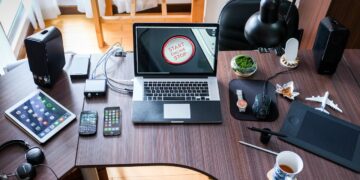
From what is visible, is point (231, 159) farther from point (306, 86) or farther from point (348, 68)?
point (348, 68)

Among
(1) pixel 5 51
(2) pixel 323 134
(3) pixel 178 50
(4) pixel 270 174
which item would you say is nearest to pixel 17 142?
(3) pixel 178 50

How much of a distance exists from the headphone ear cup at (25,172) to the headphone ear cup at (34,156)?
0.03m

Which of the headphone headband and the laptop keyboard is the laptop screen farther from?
the headphone headband

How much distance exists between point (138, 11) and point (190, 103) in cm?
189

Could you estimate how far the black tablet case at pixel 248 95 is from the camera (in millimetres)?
1333

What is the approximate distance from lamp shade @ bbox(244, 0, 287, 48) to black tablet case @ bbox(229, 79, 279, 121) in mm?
267

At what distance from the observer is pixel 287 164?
1.13 m

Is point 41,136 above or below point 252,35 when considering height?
below

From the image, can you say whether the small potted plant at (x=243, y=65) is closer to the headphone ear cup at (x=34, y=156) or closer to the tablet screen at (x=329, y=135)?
the tablet screen at (x=329, y=135)

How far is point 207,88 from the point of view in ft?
4.61

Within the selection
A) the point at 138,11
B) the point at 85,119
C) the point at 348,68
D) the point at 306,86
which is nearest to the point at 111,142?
the point at 85,119

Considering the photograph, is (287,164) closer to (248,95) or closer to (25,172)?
(248,95)

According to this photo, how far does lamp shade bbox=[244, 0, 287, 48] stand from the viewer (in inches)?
44.8

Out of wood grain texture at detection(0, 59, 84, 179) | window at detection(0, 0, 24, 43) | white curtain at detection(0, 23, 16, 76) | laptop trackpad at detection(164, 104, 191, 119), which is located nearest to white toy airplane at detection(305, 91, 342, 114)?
laptop trackpad at detection(164, 104, 191, 119)
